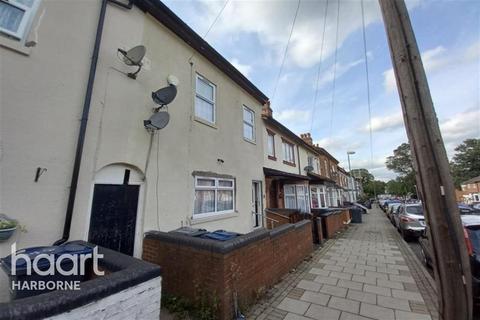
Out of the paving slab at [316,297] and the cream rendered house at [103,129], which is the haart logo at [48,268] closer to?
the cream rendered house at [103,129]

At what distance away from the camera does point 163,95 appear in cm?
545

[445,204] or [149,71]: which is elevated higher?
[149,71]

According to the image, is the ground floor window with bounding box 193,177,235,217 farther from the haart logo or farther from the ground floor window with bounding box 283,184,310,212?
the ground floor window with bounding box 283,184,310,212

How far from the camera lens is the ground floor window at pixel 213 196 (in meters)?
6.87

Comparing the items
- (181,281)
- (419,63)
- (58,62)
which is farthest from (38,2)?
(419,63)

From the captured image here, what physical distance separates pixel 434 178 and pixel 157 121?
204 inches

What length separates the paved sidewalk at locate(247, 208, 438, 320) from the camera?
3941 millimetres

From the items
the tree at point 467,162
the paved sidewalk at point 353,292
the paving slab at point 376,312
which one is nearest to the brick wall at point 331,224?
the paved sidewalk at point 353,292

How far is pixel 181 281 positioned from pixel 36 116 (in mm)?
3768

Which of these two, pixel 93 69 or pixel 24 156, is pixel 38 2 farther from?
pixel 24 156

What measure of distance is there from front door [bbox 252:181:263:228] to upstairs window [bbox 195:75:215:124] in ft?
13.5

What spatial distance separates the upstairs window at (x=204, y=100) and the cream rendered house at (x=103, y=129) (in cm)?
5

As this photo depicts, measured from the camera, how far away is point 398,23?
2873mm

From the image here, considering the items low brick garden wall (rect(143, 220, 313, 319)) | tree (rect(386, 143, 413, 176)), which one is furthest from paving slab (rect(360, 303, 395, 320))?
tree (rect(386, 143, 413, 176))
